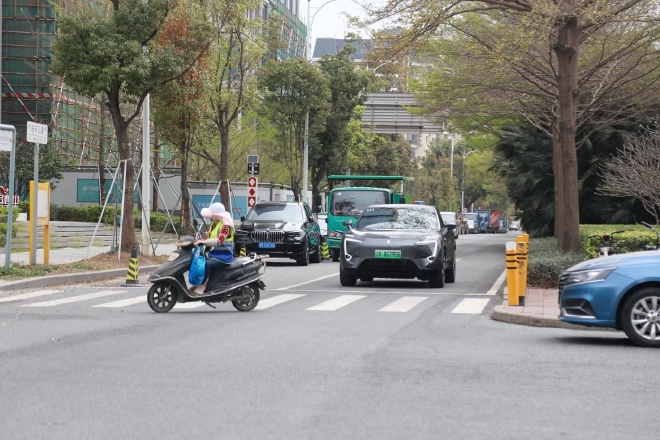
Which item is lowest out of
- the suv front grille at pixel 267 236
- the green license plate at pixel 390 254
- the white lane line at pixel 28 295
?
the white lane line at pixel 28 295

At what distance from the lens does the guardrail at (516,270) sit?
1536 centimetres

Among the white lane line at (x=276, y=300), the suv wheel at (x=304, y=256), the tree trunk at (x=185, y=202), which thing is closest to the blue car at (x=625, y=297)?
the white lane line at (x=276, y=300)

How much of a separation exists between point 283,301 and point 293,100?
105 feet

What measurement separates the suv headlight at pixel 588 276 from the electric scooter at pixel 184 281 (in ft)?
15.6

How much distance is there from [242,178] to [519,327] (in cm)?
4486

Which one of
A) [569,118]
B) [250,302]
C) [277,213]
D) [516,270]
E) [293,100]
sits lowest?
[250,302]

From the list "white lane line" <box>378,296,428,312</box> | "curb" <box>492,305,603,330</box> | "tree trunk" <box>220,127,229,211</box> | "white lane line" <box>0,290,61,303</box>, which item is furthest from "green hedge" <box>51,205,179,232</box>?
"curb" <box>492,305,603,330</box>

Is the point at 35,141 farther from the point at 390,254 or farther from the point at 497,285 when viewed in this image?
the point at 497,285

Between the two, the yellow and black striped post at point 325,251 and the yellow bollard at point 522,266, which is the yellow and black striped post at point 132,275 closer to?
the yellow bollard at point 522,266

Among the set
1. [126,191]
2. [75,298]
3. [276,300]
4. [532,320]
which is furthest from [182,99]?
[532,320]

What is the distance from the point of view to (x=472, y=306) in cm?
1623

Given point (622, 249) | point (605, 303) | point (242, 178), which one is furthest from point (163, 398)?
point (242, 178)

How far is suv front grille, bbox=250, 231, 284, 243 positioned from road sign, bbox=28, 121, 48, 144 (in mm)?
9544

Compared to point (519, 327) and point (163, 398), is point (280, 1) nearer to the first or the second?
point (519, 327)
